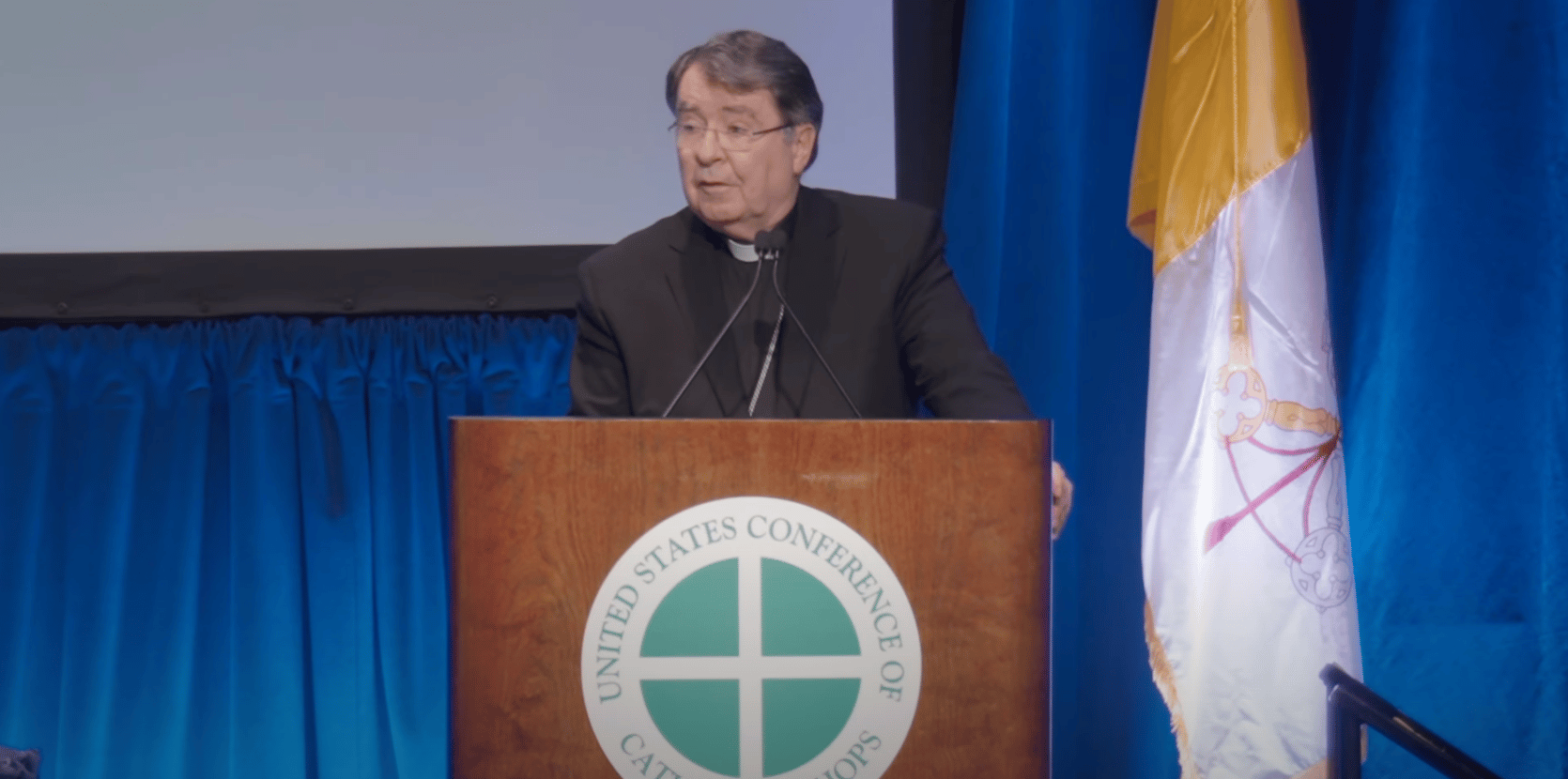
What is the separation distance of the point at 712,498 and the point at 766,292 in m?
0.82

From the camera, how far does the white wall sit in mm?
2600

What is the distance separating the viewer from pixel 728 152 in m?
1.60

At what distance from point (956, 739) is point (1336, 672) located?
582 mm

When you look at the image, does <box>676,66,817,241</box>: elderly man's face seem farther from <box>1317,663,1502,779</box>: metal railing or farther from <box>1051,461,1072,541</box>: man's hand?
<box>1317,663,1502,779</box>: metal railing

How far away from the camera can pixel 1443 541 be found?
1.71 m

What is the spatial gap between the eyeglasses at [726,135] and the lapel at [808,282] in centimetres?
19

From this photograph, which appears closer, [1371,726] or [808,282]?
[1371,726]

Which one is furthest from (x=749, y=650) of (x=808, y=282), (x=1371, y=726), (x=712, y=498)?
(x=808, y=282)

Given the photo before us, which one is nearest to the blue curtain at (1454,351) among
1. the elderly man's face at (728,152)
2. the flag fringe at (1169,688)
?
the flag fringe at (1169,688)

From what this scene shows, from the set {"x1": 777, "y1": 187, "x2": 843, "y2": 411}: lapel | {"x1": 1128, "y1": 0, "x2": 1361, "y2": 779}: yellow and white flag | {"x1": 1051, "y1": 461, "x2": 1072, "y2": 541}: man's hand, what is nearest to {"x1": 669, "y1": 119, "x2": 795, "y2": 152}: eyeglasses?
{"x1": 777, "y1": 187, "x2": 843, "y2": 411}: lapel

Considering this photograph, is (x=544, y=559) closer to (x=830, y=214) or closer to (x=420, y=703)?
(x=830, y=214)

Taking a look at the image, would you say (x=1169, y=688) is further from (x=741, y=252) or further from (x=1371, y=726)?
(x=741, y=252)

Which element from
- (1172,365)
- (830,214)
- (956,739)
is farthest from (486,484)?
(1172,365)

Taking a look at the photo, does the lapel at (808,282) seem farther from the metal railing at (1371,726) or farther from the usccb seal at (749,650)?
the metal railing at (1371,726)
